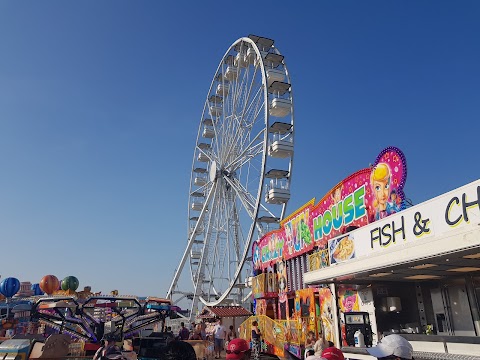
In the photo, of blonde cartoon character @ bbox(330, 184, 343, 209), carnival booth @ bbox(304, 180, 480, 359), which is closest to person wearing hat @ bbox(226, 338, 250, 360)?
carnival booth @ bbox(304, 180, 480, 359)

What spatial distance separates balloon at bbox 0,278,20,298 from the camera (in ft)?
101

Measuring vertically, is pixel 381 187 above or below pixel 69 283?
above

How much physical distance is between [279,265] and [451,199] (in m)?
13.8

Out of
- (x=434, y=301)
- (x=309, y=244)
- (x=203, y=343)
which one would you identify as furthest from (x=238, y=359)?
(x=309, y=244)

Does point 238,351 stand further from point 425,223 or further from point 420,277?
point 420,277

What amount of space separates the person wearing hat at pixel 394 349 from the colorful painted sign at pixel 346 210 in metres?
7.87

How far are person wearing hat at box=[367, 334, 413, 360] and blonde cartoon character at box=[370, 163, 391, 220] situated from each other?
32.7ft

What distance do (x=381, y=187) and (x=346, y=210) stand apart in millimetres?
2144

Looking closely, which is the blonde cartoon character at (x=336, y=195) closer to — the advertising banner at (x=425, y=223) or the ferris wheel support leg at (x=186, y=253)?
the advertising banner at (x=425, y=223)

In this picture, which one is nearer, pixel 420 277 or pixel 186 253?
pixel 420 277

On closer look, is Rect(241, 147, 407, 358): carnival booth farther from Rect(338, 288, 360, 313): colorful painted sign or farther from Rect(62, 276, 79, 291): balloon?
Rect(62, 276, 79, 291): balloon

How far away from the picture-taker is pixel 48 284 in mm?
31375

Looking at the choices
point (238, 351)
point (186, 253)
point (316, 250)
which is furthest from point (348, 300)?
point (186, 253)

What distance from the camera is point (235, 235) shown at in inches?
1080
